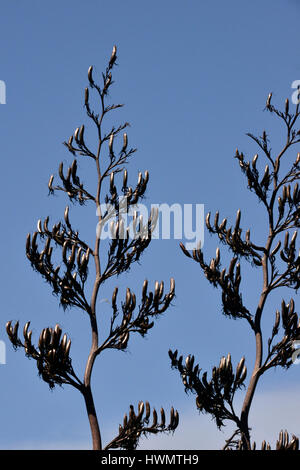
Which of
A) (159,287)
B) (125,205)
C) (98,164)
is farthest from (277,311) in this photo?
(98,164)

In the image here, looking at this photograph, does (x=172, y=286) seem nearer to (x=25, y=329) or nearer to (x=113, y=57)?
(x=25, y=329)

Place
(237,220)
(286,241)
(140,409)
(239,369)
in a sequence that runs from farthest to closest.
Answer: (237,220)
(286,241)
(239,369)
(140,409)

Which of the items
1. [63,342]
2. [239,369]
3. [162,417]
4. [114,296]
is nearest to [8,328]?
[63,342]

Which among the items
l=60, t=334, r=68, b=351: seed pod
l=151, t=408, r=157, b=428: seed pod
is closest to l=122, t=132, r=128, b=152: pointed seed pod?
l=60, t=334, r=68, b=351: seed pod

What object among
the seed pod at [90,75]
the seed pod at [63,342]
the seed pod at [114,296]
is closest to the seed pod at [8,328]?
the seed pod at [63,342]

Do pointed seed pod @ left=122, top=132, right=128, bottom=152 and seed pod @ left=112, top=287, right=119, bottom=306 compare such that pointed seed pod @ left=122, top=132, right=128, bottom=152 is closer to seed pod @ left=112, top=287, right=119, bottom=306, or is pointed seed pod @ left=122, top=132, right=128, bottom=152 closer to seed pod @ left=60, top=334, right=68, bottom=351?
seed pod @ left=112, top=287, right=119, bottom=306

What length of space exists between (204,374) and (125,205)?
11.4ft

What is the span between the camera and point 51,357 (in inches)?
494

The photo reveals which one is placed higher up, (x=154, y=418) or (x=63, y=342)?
(x=63, y=342)

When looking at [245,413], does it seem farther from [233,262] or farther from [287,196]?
[287,196]
